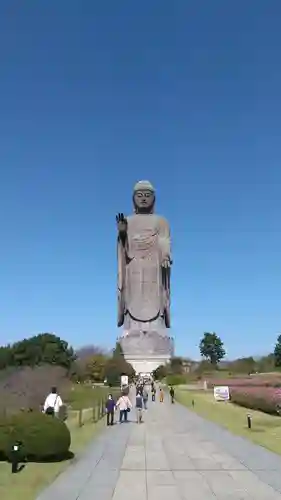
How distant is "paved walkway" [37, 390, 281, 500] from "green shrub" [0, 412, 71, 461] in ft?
1.95

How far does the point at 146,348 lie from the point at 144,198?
783 inches

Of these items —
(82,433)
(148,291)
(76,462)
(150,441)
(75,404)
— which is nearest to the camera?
(76,462)

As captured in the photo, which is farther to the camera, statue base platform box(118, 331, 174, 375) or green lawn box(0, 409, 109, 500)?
statue base platform box(118, 331, 174, 375)

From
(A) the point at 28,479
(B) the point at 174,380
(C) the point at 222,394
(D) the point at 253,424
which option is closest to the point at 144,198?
(B) the point at 174,380

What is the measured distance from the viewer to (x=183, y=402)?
38625 millimetres

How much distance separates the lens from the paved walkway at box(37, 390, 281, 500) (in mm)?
9453

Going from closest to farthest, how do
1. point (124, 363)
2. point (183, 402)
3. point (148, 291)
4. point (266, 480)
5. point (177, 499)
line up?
1. point (177, 499)
2. point (266, 480)
3. point (183, 402)
4. point (124, 363)
5. point (148, 291)

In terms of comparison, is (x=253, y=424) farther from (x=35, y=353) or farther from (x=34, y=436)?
(x=35, y=353)

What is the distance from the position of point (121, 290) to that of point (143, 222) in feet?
31.2

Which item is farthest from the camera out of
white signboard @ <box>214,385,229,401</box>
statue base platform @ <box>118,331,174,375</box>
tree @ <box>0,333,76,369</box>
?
statue base platform @ <box>118,331,174,375</box>

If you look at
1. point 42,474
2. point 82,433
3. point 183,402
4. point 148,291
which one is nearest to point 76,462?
point 42,474

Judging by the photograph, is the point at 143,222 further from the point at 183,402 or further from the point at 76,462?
the point at 76,462

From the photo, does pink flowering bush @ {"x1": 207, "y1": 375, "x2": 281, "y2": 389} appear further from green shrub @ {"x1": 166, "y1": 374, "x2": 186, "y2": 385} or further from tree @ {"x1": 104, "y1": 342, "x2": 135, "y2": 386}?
tree @ {"x1": 104, "y1": 342, "x2": 135, "y2": 386}

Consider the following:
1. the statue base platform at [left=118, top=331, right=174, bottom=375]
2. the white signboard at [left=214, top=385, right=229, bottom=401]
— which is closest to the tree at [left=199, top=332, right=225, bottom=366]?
the statue base platform at [left=118, top=331, right=174, bottom=375]
